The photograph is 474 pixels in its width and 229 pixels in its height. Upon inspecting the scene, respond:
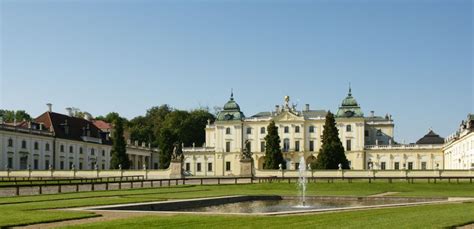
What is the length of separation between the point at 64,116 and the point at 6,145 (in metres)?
16.3

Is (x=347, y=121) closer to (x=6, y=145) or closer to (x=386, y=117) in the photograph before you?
(x=386, y=117)

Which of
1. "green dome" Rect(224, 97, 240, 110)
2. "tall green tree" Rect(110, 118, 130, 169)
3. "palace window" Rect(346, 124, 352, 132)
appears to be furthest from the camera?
"green dome" Rect(224, 97, 240, 110)

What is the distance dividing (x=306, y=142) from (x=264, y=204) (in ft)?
238

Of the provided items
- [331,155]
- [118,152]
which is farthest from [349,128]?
[118,152]

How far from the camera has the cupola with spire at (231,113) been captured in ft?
344

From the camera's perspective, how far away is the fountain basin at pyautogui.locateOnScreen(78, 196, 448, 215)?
2434 cm

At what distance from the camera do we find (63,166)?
8538 cm

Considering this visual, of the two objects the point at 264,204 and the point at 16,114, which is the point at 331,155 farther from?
the point at 16,114

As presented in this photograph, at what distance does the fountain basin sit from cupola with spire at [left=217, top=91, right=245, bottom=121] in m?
70.9

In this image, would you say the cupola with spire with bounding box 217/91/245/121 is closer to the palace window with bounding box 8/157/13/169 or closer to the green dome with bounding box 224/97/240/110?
the green dome with bounding box 224/97/240/110

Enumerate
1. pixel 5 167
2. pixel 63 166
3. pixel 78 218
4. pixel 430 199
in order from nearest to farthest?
pixel 78 218
pixel 430 199
pixel 5 167
pixel 63 166

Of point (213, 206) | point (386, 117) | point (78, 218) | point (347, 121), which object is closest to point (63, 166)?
point (347, 121)

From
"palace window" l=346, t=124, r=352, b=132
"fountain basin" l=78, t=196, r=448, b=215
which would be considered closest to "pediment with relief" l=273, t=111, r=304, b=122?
"palace window" l=346, t=124, r=352, b=132

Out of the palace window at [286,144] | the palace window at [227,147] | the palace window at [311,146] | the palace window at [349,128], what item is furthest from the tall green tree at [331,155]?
the palace window at [227,147]
